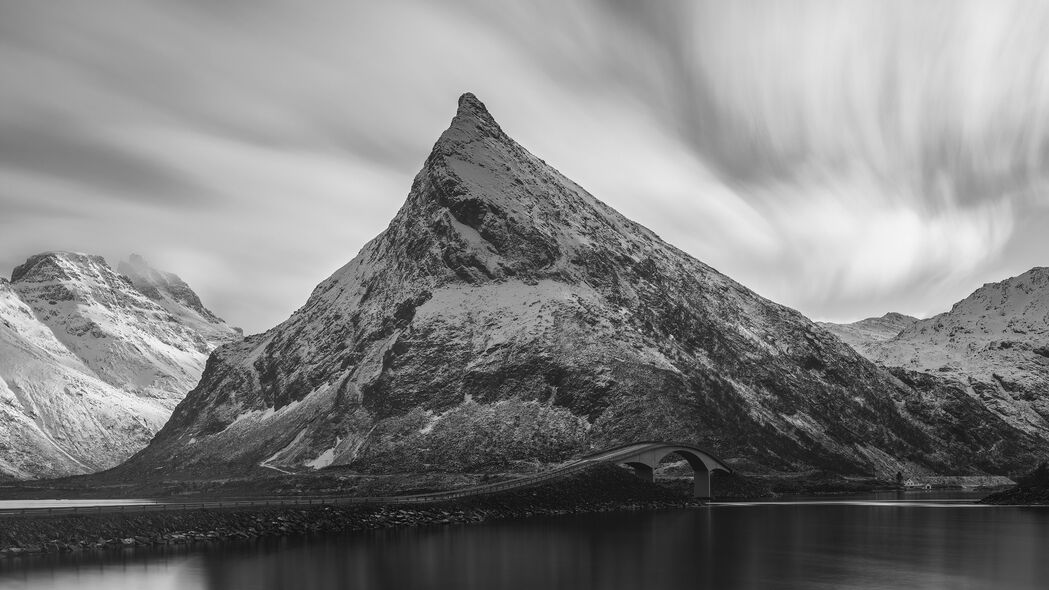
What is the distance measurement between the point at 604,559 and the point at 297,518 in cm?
4740

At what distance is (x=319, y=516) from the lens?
137 m

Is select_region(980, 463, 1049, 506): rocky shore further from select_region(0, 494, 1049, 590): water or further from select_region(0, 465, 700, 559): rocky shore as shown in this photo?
select_region(0, 465, 700, 559): rocky shore

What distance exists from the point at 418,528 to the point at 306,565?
42127mm

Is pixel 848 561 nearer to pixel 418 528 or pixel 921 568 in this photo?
pixel 921 568

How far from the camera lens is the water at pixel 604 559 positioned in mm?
89812

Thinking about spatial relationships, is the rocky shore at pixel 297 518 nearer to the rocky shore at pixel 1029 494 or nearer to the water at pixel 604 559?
the water at pixel 604 559

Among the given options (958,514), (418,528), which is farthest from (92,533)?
(958,514)

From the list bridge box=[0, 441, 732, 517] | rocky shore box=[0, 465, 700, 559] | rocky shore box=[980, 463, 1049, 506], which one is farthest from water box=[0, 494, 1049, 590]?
rocky shore box=[980, 463, 1049, 506]

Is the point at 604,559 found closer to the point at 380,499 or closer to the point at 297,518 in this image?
the point at 297,518

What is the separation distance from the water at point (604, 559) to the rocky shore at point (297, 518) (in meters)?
4.89

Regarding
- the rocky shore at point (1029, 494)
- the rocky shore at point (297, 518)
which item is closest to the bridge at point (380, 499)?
the rocky shore at point (297, 518)

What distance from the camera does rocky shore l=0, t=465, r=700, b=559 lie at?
112 metres

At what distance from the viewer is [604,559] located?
10400 centimetres

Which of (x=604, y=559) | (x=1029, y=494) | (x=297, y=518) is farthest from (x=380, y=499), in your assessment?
(x=1029, y=494)
